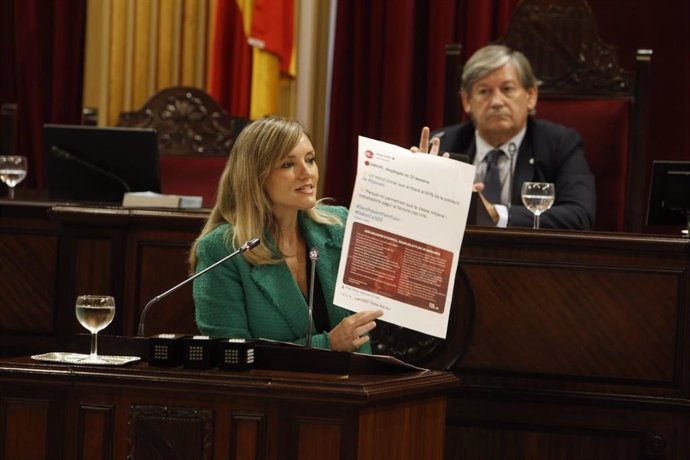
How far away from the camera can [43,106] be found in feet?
20.1

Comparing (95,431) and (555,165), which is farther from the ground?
(555,165)

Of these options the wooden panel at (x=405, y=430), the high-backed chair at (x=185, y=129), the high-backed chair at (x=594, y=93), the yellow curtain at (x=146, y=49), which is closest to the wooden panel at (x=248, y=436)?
the wooden panel at (x=405, y=430)

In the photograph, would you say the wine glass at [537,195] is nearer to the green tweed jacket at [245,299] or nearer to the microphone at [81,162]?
the green tweed jacket at [245,299]

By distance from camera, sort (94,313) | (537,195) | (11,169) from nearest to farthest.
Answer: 1. (94,313)
2. (537,195)
3. (11,169)

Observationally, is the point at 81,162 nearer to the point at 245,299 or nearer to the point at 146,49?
the point at 245,299

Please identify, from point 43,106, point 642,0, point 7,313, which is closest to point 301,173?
point 7,313

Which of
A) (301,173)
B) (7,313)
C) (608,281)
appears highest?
(301,173)

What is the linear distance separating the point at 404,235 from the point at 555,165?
1.82m

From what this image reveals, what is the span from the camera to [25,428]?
2312 millimetres

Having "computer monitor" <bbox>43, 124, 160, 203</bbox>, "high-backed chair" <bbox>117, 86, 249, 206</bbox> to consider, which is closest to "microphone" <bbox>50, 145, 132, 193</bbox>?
"computer monitor" <bbox>43, 124, 160, 203</bbox>

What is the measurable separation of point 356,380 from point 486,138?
220cm

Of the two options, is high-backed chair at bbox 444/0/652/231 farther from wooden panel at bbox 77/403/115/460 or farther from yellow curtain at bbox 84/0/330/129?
wooden panel at bbox 77/403/115/460

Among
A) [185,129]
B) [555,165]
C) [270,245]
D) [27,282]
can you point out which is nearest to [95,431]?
[270,245]

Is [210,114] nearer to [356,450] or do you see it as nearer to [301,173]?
[301,173]
